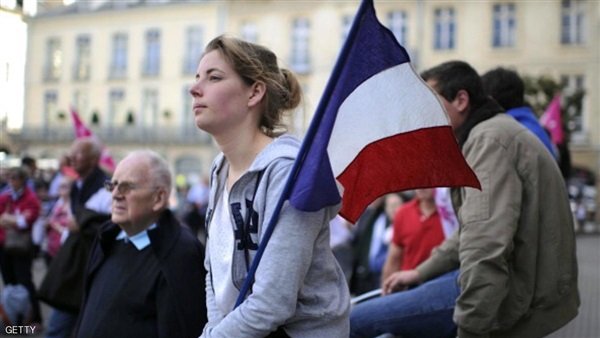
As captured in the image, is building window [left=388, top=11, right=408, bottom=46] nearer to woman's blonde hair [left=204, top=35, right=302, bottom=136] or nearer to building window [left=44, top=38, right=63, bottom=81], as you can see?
building window [left=44, top=38, right=63, bottom=81]

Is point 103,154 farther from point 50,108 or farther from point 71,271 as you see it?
point 50,108

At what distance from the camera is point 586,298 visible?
10.3 metres

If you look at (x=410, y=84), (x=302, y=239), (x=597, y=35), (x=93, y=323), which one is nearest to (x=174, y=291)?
(x=93, y=323)

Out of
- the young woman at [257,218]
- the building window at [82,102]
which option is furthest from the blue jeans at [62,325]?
the building window at [82,102]

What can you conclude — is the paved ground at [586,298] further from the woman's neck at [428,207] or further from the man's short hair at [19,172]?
the woman's neck at [428,207]

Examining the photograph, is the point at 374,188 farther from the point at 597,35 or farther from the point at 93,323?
the point at 597,35

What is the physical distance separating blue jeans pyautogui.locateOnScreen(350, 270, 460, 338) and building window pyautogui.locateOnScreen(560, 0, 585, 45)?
3361 centimetres

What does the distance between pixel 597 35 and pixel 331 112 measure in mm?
34569

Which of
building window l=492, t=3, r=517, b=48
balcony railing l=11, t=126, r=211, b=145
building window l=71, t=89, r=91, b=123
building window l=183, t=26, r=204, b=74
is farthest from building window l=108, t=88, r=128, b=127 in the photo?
building window l=492, t=3, r=517, b=48

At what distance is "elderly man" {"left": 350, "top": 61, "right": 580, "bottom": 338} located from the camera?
8.48 feet

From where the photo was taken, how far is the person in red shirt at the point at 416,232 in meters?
4.74

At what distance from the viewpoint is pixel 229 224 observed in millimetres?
2117

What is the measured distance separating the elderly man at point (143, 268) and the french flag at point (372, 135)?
1190 millimetres

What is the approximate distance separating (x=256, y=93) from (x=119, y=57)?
146ft
